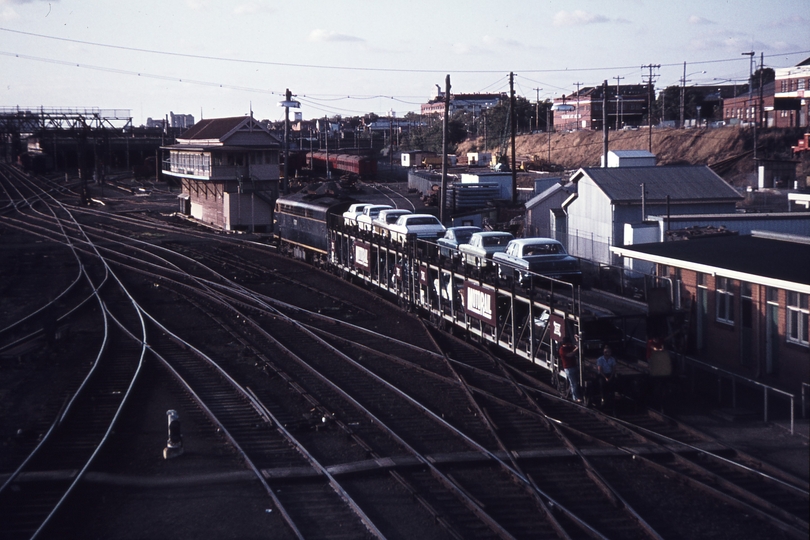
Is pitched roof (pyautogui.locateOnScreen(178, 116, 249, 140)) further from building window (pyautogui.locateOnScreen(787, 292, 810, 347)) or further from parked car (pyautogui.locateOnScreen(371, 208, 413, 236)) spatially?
building window (pyautogui.locateOnScreen(787, 292, 810, 347))

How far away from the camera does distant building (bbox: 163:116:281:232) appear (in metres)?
44.3

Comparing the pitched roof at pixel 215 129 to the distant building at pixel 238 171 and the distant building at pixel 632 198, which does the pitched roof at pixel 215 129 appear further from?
the distant building at pixel 632 198

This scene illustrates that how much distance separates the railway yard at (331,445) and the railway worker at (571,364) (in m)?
0.29

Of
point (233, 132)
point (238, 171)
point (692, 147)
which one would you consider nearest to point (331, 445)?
point (238, 171)

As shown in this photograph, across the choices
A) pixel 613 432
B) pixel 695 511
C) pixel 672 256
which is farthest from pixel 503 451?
pixel 672 256

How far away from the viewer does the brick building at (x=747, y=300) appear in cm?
1320

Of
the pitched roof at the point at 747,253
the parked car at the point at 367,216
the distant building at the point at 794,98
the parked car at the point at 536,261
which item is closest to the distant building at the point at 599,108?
the distant building at the point at 794,98

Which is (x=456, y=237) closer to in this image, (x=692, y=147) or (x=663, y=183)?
(x=663, y=183)

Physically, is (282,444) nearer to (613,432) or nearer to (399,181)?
(613,432)

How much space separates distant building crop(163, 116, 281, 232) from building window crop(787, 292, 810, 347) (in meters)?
34.8

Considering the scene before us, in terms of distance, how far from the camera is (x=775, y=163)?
4647cm

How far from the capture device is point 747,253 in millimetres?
15438

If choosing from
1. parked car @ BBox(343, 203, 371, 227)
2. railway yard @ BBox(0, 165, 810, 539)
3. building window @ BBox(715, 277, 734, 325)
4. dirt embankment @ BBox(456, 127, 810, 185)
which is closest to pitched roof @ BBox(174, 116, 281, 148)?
parked car @ BBox(343, 203, 371, 227)

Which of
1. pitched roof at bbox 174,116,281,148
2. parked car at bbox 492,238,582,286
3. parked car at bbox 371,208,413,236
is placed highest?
pitched roof at bbox 174,116,281,148
